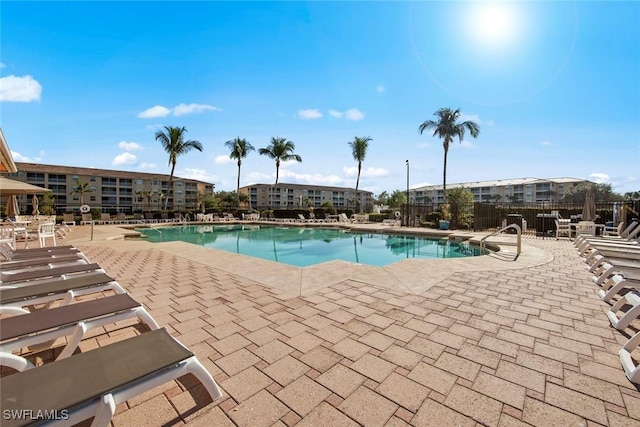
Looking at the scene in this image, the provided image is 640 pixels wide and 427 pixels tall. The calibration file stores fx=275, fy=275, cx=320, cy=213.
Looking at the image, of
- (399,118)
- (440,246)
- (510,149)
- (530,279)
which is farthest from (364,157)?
(530,279)

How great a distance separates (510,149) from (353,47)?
1627 centimetres

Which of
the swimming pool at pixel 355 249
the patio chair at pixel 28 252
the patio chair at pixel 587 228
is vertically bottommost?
the swimming pool at pixel 355 249

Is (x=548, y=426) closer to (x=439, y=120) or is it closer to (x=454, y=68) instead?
(x=454, y=68)

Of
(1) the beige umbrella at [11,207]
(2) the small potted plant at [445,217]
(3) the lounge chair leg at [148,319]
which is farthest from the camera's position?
(2) the small potted plant at [445,217]

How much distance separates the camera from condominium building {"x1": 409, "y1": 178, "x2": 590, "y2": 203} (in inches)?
2288

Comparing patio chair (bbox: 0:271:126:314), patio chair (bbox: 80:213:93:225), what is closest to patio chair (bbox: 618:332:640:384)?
patio chair (bbox: 0:271:126:314)

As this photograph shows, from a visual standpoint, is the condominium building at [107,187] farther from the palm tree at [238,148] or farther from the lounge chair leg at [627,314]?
the lounge chair leg at [627,314]

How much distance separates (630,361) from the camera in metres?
2.01

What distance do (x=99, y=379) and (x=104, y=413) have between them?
0.17 metres

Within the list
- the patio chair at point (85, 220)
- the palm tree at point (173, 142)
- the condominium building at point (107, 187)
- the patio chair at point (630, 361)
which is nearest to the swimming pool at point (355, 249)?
the patio chair at point (630, 361)

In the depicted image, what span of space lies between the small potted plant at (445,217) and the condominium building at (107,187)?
43.8 m

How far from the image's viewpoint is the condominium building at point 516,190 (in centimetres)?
5812

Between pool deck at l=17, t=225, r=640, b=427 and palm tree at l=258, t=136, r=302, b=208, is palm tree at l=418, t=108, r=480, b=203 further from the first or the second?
pool deck at l=17, t=225, r=640, b=427

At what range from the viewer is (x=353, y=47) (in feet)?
29.8
